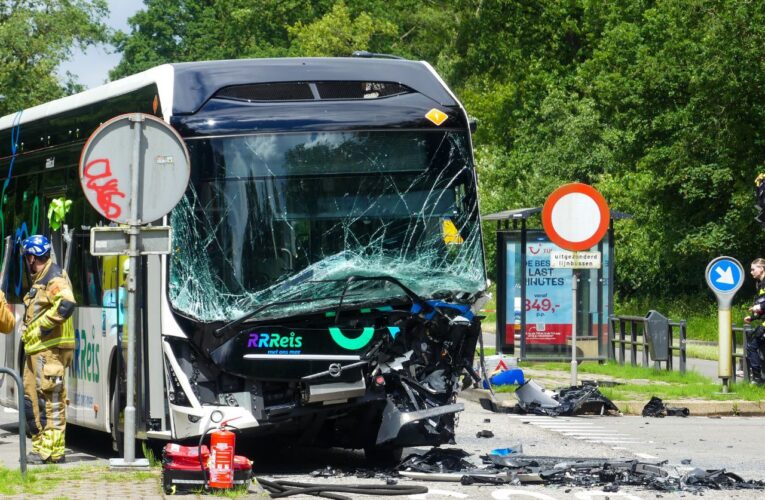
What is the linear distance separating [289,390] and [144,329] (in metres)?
1.21

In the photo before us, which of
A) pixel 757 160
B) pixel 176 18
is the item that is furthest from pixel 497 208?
pixel 176 18

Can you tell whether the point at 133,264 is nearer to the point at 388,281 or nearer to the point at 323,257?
the point at 323,257

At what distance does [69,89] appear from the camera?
65.2m

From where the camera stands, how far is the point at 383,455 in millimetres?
12539

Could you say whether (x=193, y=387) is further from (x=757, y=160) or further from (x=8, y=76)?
(x=8, y=76)

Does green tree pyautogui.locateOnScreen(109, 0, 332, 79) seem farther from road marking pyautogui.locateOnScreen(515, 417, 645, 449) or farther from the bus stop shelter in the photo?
road marking pyautogui.locateOnScreen(515, 417, 645, 449)

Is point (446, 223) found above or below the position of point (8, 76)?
below

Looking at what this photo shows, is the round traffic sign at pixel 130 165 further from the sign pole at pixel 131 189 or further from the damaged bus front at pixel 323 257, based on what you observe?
the damaged bus front at pixel 323 257

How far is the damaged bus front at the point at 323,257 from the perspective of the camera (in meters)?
11.1

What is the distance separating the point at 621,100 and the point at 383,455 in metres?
35.2

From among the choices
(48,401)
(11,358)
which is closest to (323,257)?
(48,401)

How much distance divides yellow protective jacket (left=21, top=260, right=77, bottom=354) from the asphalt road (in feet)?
3.37

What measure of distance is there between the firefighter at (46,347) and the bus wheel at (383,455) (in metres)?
2.56

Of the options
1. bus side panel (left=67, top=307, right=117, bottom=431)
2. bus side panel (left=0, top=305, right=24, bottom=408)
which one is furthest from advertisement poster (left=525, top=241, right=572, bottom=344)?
bus side panel (left=67, top=307, right=117, bottom=431)
